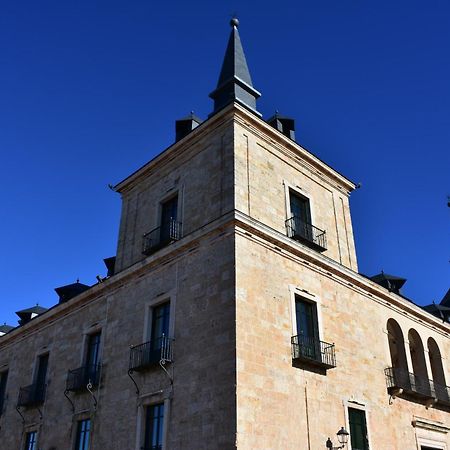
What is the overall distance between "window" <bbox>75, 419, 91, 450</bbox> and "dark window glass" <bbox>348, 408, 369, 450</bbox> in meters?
8.06

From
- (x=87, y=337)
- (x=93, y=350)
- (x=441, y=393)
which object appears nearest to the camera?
(x=93, y=350)

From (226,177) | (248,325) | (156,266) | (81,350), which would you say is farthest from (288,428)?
(81,350)

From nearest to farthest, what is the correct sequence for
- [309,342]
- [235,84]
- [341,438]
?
1. [341,438]
2. [309,342]
3. [235,84]

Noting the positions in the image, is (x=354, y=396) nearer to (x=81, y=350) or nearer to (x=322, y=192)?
(x=322, y=192)

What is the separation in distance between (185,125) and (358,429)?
11.9 meters

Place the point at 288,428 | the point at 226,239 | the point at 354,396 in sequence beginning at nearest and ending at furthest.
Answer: the point at 288,428 → the point at 226,239 → the point at 354,396

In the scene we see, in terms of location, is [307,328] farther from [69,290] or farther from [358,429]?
[69,290]

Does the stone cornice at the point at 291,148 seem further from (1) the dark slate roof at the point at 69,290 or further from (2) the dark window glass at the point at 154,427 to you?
(1) the dark slate roof at the point at 69,290

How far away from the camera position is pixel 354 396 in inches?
632

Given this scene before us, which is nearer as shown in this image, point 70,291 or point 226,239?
point 226,239

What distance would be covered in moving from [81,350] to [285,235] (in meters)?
8.46

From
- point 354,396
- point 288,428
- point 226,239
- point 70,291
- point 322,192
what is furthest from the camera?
point 70,291

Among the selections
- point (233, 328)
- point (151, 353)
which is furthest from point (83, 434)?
point (233, 328)

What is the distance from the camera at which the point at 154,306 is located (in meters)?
16.4
